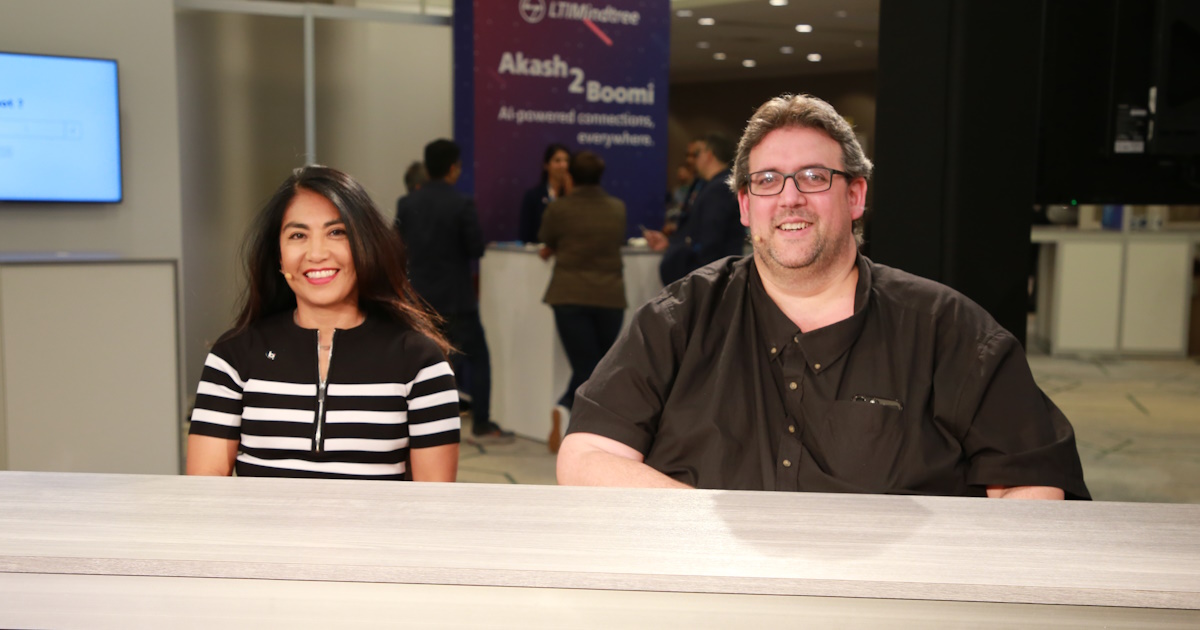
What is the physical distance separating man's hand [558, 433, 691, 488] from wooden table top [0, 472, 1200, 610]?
475 mm

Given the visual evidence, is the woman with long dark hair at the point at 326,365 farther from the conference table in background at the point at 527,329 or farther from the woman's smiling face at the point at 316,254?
the conference table in background at the point at 527,329

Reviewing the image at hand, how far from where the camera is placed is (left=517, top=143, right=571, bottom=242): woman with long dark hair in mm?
5910

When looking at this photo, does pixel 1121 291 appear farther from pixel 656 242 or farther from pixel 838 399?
pixel 838 399

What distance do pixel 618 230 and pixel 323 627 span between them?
13.9ft

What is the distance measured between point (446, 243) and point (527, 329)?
2.15 ft

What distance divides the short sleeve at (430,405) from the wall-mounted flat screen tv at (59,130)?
3393mm

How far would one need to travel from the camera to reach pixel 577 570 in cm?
91

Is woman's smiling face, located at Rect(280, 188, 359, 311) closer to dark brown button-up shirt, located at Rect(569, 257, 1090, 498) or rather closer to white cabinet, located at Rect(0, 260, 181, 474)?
dark brown button-up shirt, located at Rect(569, 257, 1090, 498)

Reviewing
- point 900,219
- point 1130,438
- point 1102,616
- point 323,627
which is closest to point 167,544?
point 323,627

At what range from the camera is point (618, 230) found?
5082 millimetres

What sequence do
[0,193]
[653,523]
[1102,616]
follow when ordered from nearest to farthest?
1. [1102,616]
2. [653,523]
3. [0,193]

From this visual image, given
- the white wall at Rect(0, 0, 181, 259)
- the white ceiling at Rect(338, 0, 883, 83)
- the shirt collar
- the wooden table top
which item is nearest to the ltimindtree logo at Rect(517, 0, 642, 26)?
the white wall at Rect(0, 0, 181, 259)

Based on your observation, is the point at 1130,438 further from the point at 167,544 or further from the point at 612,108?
the point at 167,544

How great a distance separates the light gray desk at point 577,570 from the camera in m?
0.90
